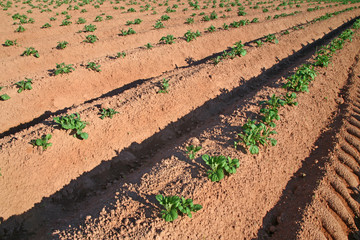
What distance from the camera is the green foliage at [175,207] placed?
140 inches

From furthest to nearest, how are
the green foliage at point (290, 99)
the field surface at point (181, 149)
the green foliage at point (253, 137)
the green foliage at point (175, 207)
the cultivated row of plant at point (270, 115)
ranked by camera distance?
the green foliage at point (290, 99)
the cultivated row of plant at point (270, 115)
the green foliage at point (253, 137)
the field surface at point (181, 149)
the green foliage at point (175, 207)

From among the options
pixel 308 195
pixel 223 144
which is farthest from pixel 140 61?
pixel 308 195

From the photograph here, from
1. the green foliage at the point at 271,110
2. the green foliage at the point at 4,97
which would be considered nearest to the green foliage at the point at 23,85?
the green foliage at the point at 4,97

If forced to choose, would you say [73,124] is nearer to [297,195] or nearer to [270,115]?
[270,115]

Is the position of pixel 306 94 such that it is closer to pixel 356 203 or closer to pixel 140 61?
pixel 356 203

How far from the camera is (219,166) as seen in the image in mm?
4410

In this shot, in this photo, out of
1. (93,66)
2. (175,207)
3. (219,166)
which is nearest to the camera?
(175,207)

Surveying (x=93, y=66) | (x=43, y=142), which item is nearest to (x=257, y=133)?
(x=43, y=142)

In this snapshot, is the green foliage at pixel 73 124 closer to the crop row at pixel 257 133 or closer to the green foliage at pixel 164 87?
the green foliage at pixel 164 87

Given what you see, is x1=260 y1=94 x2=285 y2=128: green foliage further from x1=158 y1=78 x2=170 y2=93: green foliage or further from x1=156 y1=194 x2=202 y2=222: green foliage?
x1=158 y1=78 x2=170 y2=93: green foliage

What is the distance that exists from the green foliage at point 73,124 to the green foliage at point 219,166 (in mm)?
3962

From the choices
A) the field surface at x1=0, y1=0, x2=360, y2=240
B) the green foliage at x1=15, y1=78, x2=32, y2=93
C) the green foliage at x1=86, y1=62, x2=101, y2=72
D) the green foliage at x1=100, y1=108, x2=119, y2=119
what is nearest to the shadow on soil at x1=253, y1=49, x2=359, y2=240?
the field surface at x1=0, y1=0, x2=360, y2=240

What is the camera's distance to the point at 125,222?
3.68 metres

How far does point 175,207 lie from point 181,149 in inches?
72.4
